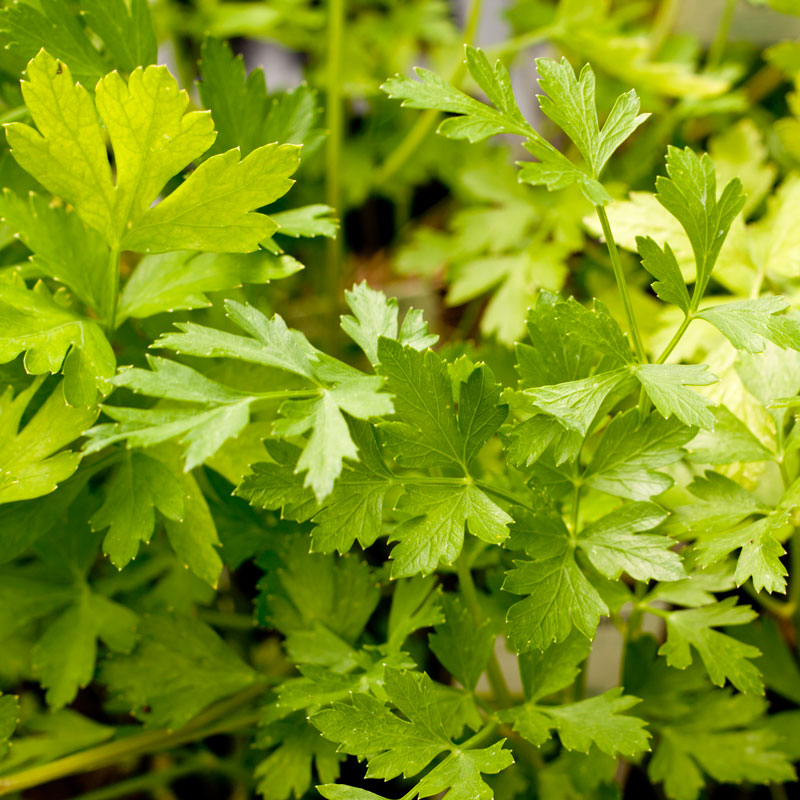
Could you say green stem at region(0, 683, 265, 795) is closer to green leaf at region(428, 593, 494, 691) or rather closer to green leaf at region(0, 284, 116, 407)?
green leaf at region(428, 593, 494, 691)

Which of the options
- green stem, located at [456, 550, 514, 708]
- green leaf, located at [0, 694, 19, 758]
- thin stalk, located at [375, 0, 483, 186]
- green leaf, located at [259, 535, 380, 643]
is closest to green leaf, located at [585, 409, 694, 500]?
green stem, located at [456, 550, 514, 708]

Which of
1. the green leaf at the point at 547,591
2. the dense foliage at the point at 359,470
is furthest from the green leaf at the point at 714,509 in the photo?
the green leaf at the point at 547,591

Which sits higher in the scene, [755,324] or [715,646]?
[755,324]

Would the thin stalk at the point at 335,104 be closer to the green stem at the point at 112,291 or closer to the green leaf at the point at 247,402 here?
the green stem at the point at 112,291

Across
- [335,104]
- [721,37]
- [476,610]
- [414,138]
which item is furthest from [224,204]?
[721,37]

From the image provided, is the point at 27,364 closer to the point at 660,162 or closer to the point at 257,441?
the point at 257,441

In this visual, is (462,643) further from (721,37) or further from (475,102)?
(721,37)
